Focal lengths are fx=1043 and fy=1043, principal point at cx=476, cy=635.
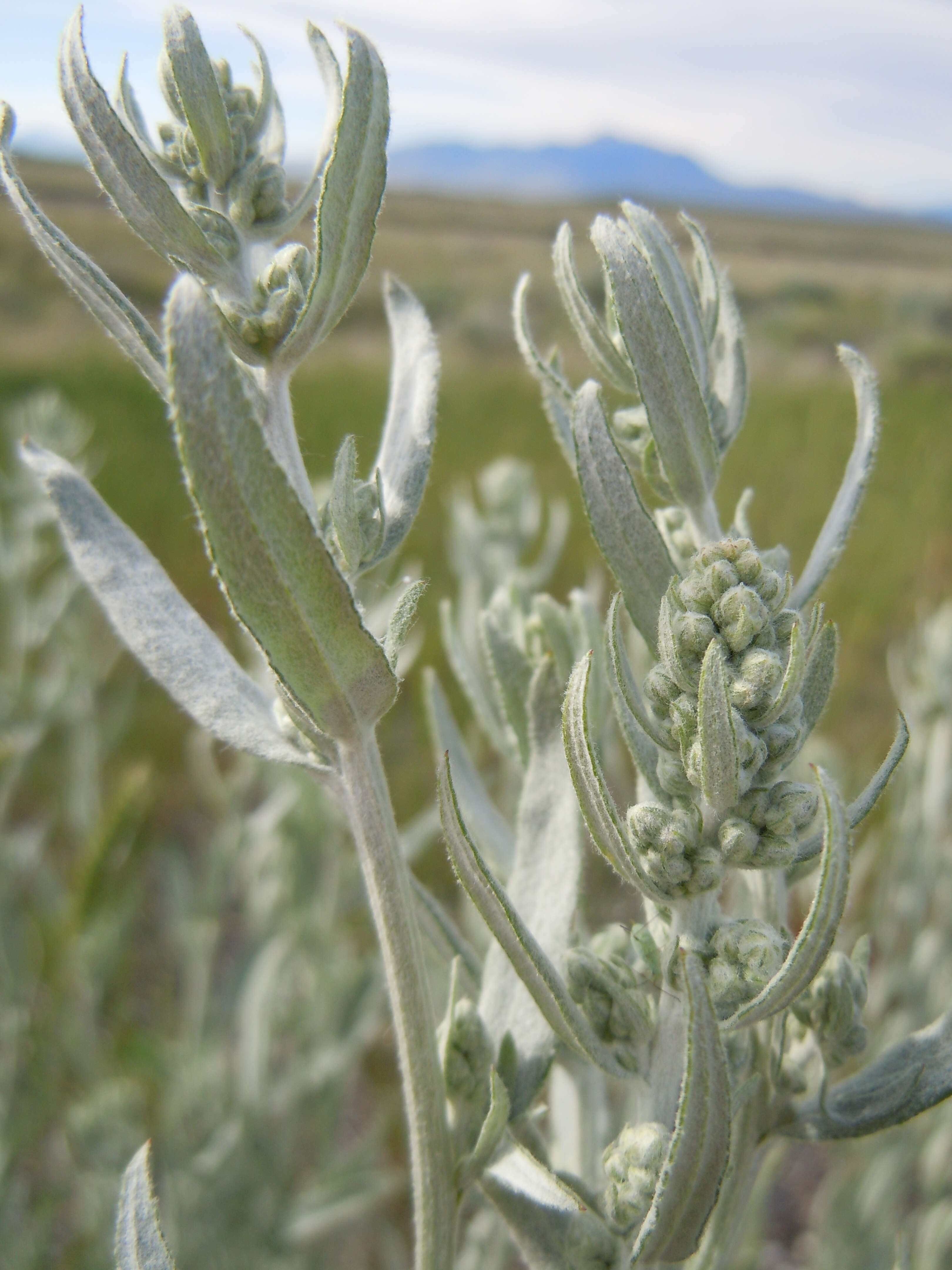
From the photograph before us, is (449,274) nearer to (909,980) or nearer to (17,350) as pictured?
(17,350)

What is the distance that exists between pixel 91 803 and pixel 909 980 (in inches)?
85.4

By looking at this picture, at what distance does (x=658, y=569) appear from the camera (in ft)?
2.20

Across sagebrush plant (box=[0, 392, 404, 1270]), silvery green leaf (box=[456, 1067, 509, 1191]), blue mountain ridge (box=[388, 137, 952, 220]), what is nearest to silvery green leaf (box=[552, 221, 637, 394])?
silvery green leaf (box=[456, 1067, 509, 1191])

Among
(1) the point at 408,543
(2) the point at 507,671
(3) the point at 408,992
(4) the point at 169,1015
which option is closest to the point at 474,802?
(2) the point at 507,671

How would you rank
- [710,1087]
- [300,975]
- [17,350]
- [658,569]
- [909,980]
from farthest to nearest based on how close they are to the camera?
1. [17,350]
2. [300,975]
3. [909,980]
4. [658,569]
5. [710,1087]

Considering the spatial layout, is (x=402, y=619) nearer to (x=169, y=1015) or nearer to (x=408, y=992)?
(x=408, y=992)

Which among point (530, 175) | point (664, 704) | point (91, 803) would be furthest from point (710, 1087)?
point (530, 175)

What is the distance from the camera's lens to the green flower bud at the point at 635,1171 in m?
0.63

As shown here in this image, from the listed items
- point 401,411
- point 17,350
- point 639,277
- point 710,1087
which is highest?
point 639,277

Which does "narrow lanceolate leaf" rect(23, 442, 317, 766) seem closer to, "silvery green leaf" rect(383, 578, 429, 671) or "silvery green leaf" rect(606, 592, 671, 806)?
"silvery green leaf" rect(383, 578, 429, 671)

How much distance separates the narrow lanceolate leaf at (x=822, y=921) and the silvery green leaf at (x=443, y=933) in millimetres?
298

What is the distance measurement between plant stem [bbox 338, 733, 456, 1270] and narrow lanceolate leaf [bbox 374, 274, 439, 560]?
0.48 feet

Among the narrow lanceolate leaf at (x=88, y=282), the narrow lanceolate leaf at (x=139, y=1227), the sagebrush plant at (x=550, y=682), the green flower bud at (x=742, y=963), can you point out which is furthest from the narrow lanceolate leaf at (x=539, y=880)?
the narrow lanceolate leaf at (x=88, y=282)

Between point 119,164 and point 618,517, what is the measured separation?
363 mm
